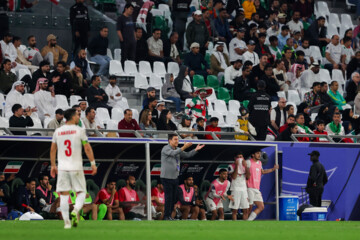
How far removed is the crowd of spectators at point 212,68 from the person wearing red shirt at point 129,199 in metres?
1.23

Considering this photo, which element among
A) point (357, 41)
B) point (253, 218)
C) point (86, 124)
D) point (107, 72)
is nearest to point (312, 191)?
→ point (253, 218)

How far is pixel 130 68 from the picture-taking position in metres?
27.7

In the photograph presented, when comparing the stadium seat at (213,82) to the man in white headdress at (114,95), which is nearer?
the man in white headdress at (114,95)

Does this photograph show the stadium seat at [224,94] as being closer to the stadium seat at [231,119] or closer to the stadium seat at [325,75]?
the stadium seat at [231,119]

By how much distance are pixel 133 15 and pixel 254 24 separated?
14.9 ft

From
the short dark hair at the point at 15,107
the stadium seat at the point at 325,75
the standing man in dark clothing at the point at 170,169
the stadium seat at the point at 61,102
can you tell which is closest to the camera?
the standing man in dark clothing at the point at 170,169

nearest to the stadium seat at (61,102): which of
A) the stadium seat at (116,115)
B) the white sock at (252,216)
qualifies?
the stadium seat at (116,115)

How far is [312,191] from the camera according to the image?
76.6 feet

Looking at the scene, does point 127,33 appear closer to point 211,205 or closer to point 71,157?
point 211,205

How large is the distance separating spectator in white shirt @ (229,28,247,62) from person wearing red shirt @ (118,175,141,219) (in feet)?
27.2

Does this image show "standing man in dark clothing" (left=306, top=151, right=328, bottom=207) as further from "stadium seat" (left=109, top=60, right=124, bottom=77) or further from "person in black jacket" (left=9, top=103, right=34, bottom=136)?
"person in black jacket" (left=9, top=103, right=34, bottom=136)

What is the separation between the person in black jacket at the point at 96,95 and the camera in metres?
24.8

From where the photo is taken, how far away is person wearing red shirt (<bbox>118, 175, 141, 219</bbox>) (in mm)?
22734

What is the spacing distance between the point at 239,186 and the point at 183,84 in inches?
169
